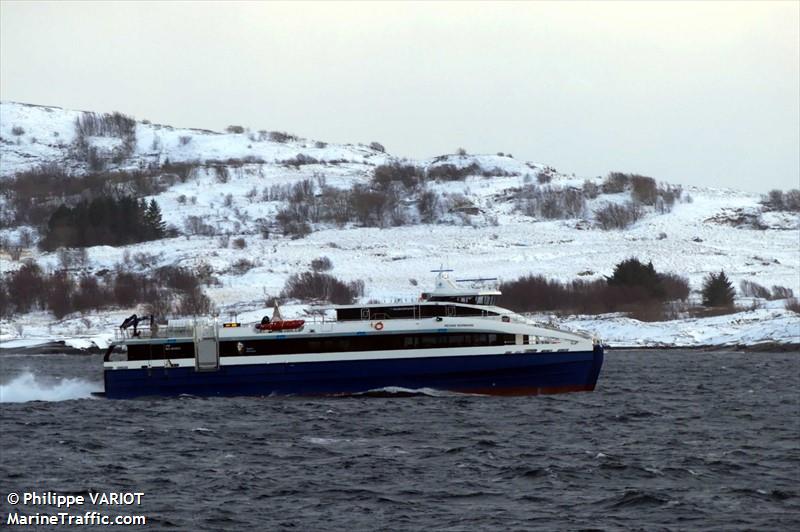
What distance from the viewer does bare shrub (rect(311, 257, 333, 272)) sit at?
169750 mm

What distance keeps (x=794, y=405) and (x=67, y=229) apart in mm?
153778

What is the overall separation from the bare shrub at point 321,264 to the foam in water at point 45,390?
97.9 m

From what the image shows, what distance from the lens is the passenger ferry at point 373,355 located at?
6141cm

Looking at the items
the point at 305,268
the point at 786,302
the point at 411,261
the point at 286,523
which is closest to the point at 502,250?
the point at 411,261

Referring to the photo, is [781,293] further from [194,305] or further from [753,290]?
[194,305]

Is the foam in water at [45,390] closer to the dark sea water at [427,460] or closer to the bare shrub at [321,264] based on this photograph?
the dark sea water at [427,460]

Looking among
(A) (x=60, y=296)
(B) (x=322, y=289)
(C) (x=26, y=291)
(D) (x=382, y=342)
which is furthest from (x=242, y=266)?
(D) (x=382, y=342)

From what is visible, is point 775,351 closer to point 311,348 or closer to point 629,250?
point 311,348

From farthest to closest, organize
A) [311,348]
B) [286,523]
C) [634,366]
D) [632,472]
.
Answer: [634,366] < [311,348] < [632,472] < [286,523]

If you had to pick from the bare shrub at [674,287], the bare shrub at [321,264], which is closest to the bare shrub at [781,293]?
the bare shrub at [674,287]

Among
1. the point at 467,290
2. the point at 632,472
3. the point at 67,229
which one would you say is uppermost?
the point at 67,229

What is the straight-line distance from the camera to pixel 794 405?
57625 millimetres

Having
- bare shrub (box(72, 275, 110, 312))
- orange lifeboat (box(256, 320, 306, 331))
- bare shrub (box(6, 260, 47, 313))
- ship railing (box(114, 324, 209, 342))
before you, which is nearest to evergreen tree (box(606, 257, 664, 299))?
bare shrub (box(72, 275, 110, 312))

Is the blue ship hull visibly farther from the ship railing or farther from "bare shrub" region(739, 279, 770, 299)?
"bare shrub" region(739, 279, 770, 299)
